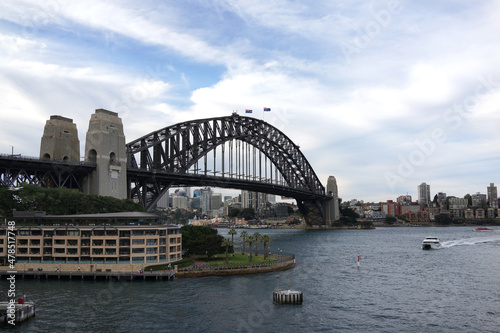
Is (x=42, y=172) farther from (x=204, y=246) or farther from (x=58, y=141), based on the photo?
Result: (x=204, y=246)

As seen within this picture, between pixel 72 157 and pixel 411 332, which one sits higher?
pixel 72 157

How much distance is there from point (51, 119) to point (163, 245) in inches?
1541

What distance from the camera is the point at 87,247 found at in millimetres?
58031

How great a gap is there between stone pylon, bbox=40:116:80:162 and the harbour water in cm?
3397

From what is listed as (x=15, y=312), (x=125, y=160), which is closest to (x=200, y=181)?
(x=125, y=160)

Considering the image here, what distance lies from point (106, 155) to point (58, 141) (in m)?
9.45

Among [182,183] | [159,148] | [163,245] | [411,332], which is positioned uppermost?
[159,148]

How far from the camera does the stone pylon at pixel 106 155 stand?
81500mm

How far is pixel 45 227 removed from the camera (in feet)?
197

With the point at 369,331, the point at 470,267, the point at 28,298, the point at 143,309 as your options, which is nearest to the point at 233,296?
the point at 143,309

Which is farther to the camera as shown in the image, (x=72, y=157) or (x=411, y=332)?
(x=72, y=157)

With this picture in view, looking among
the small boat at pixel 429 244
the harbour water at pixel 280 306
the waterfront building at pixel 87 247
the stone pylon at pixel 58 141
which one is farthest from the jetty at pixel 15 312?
the small boat at pixel 429 244

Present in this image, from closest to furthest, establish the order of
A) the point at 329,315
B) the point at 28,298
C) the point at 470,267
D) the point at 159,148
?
the point at 329,315 → the point at 28,298 → the point at 470,267 → the point at 159,148

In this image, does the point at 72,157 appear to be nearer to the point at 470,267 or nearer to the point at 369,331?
the point at 369,331
